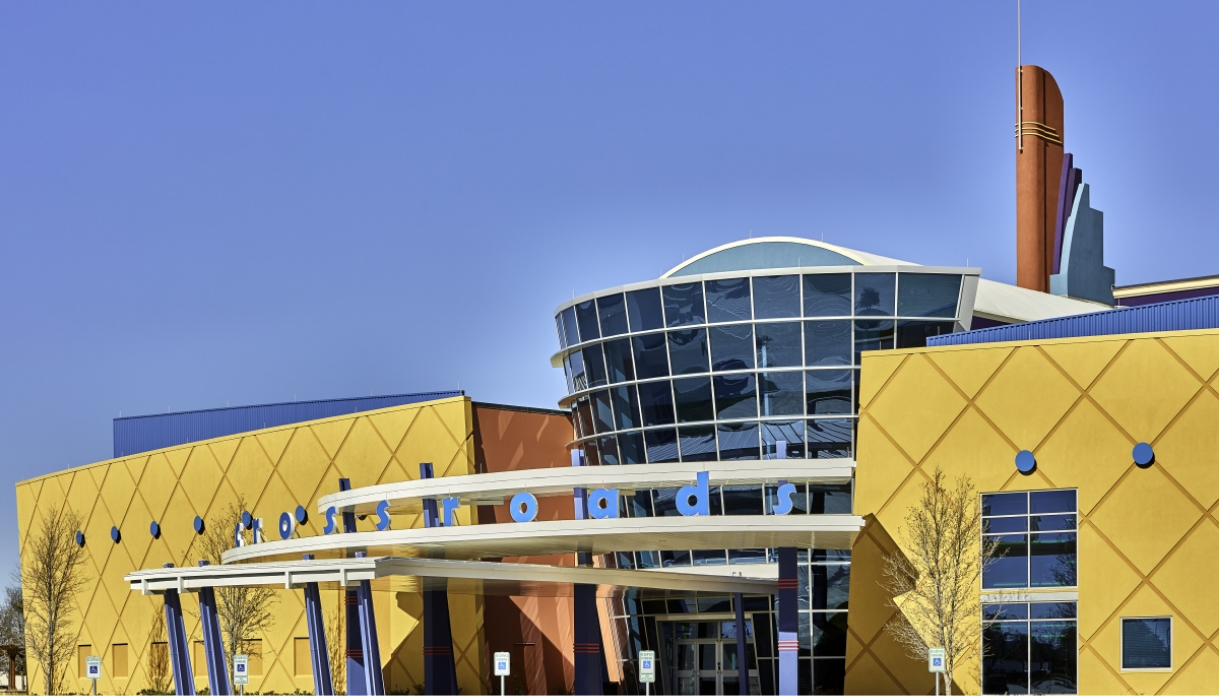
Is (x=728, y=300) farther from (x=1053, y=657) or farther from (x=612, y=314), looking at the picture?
(x=1053, y=657)

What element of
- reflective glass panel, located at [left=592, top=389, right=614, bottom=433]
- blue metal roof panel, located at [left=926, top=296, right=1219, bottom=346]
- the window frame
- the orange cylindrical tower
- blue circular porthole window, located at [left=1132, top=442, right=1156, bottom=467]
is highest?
the orange cylindrical tower

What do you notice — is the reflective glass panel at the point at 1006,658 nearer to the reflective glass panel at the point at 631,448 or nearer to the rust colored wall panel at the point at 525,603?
the reflective glass panel at the point at 631,448

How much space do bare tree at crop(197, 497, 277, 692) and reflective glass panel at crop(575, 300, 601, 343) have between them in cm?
1712

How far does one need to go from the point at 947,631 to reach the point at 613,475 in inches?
396

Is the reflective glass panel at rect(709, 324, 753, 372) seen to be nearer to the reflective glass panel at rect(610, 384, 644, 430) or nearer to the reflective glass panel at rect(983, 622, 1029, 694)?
the reflective glass panel at rect(610, 384, 644, 430)

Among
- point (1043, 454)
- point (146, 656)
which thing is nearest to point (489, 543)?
point (1043, 454)

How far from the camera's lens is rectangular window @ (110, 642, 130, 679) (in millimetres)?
67625

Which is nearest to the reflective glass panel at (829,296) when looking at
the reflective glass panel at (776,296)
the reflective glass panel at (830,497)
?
the reflective glass panel at (776,296)

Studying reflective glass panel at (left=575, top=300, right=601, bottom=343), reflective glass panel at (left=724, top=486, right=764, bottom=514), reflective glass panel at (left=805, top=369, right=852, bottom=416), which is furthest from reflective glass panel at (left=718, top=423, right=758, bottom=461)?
reflective glass panel at (left=575, top=300, right=601, bottom=343)

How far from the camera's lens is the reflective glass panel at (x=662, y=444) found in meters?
50.8

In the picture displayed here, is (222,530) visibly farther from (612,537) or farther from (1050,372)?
(1050,372)

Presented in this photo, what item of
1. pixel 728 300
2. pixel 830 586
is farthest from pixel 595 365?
pixel 830 586

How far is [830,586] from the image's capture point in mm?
48781

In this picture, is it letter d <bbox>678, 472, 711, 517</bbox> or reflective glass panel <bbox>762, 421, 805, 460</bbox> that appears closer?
letter d <bbox>678, 472, 711, 517</bbox>
